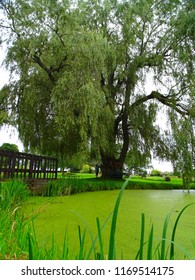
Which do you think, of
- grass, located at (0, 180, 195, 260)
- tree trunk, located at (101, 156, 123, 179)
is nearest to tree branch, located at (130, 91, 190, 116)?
tree trunk, located at (101, 156, 123, 179)

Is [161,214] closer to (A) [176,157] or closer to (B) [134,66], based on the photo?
(A) [176,157]

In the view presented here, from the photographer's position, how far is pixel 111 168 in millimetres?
7941

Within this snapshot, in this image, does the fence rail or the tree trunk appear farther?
the tree trunk

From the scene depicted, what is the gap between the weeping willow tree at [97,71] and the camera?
537 cm

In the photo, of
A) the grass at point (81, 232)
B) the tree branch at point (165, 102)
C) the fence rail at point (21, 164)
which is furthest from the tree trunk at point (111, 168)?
the grass at point (81, 232)

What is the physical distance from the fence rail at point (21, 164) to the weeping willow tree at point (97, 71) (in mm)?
763

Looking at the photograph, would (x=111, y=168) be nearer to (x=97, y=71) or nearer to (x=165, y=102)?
(x=165, y=102)

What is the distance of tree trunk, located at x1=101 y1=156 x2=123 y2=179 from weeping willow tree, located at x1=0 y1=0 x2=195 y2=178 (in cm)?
3

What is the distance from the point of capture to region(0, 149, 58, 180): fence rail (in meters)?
3.96

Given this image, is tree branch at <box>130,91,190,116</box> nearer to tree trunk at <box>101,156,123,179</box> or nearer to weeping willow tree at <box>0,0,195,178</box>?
weeping willow tree at <box>0,0,195,178</box>

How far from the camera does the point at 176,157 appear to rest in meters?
6.76
